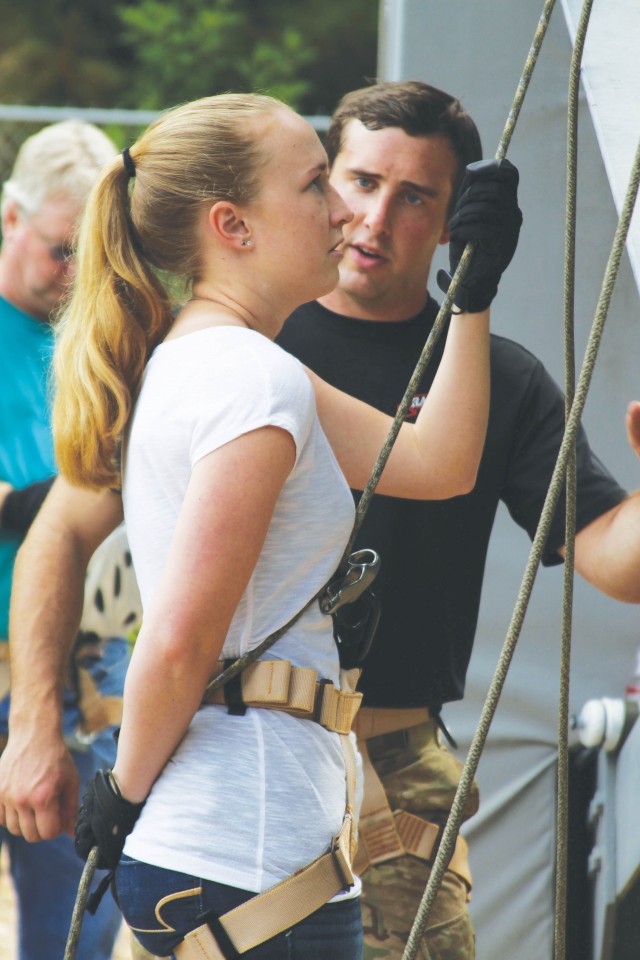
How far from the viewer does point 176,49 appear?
1070 centimetres

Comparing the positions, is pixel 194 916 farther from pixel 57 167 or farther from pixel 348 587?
pixel 57 167

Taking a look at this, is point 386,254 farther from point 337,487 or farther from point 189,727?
point 189,727

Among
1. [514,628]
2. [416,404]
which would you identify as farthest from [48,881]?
[514,628]

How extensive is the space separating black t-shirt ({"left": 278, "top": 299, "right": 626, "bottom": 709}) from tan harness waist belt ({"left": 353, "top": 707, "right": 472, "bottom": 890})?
4 cm

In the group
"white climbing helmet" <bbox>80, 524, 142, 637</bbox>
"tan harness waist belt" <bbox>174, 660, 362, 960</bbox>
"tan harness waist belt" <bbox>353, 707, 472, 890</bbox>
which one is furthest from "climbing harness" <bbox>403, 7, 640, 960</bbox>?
"white climbing helmet" <bbox>80, 524, 142, 637</bbox>

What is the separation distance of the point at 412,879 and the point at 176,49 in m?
9.85

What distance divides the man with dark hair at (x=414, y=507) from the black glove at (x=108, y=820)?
66 cm

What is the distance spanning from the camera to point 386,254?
7.68 feet

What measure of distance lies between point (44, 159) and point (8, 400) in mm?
685

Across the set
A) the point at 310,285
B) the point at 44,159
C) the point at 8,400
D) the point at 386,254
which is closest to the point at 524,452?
the point at 386,254

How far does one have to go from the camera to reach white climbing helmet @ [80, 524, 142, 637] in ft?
9.95

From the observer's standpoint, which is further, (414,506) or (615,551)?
(414,506)

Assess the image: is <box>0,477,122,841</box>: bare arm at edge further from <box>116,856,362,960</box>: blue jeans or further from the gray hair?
the gray hair

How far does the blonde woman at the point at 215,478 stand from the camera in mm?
1345
